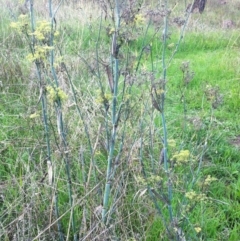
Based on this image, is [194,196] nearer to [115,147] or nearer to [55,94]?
[55,94]

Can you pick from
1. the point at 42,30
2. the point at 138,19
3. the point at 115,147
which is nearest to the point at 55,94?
the point at 42,30

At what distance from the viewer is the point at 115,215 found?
2.25 meters

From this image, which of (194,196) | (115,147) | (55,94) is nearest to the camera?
(55,94)

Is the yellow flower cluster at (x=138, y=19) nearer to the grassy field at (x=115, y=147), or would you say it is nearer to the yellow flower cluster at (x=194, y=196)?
the grassy field at (x=115, y=147)

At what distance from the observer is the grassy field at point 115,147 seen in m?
1.83

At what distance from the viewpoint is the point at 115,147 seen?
3045mm

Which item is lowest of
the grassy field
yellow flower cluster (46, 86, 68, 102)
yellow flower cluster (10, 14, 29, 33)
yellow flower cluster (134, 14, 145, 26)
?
the grassy field

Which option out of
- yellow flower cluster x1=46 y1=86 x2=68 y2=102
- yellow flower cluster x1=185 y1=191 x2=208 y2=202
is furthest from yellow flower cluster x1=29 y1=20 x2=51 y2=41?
yellow flower cluster x1=185 y1=191 x2=208 y2=202

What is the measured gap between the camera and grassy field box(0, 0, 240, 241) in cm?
183

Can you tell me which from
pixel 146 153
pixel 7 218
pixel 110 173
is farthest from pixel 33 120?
pixel 110 173

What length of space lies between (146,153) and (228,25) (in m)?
7.12

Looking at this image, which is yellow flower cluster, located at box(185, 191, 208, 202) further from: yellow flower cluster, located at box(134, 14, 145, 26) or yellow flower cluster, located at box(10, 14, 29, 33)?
yellow flower cluster, located at box(10, 14, 29, 33)

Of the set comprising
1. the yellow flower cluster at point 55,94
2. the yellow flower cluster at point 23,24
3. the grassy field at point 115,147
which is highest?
the yellow flower cluster at point 23,24

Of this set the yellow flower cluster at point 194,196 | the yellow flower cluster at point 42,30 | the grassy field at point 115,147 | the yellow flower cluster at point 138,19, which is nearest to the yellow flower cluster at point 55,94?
the grassy field at point 115,147
